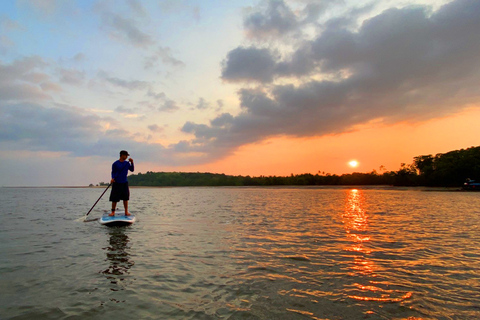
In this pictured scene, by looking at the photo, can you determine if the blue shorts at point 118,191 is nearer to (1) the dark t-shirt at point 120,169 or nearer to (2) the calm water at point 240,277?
(1) the dark t-shirt at point 120,169

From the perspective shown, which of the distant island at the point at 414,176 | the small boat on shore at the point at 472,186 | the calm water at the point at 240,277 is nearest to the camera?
the calm water at the point at 240,277

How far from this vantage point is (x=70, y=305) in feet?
17.3

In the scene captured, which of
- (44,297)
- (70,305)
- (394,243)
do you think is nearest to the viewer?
(70,305)

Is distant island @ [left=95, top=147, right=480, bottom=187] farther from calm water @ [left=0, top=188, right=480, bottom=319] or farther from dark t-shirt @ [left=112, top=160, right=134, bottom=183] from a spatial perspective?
dark t-shirt @ [left=112, top=160, right=134, bottom=183]

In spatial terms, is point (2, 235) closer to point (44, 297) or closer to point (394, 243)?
point (44, 297)

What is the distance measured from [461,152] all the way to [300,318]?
386 ft

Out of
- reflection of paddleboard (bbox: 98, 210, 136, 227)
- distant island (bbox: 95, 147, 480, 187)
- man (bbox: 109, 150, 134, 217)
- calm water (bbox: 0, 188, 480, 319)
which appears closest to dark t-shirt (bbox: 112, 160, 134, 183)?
man (bbox: 109, 150, 134, 217)

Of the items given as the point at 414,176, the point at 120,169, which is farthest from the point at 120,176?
the point at 414,176

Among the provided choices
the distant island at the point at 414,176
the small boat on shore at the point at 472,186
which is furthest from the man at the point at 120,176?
the distant island at the point at 414,176

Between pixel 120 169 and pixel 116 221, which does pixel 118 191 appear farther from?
pixel 116 221

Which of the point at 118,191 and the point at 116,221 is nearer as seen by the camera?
the point at 116,221

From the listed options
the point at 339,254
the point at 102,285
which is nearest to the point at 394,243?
the point at 339,254

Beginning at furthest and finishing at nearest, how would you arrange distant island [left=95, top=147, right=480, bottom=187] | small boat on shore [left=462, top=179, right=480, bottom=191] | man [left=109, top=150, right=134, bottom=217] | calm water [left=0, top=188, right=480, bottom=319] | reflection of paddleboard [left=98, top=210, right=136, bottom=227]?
1. distant island [left=95, top=147, right=480, bottom=187]
2. small boat on shore [left=462, top=179, right=480, bottom=191]
3. man [left=109, top=150, right=134, bottom=217]
4. reflection of paddleboard [left=98, top=210, right=136, bottom=227]
5. calm water [left=0, top=188, right=480, bottom=319]

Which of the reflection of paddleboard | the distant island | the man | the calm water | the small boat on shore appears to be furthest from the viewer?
the distant island
